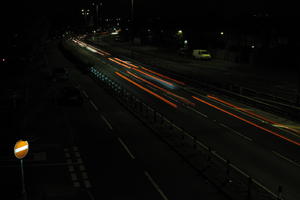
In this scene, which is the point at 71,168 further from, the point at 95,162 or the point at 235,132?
the point at 235,132

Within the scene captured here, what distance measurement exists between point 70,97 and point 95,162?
1194 centimetres

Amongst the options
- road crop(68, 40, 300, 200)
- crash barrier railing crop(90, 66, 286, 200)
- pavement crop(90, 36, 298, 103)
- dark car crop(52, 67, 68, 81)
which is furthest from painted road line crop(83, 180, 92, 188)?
dark car crop(52, 67, 68, 81)

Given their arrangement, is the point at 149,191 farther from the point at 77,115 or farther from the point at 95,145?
the point at 77,115

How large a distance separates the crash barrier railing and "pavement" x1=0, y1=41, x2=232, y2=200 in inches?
12.7

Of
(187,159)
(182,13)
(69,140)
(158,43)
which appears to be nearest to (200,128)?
(187,159)

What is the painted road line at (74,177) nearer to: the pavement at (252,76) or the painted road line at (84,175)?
the painted road line at (84,175)

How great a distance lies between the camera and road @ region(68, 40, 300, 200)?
15079 mm

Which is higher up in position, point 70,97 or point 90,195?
point 70,97

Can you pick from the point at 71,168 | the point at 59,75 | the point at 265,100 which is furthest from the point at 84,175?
the point at 59,75

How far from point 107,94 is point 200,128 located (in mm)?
13502

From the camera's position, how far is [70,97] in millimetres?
27281

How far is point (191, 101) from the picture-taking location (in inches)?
1178

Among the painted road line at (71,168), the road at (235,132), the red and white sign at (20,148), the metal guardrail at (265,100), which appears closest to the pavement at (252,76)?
the metal guardrail at (265,100)

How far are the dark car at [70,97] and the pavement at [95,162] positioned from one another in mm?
1383
